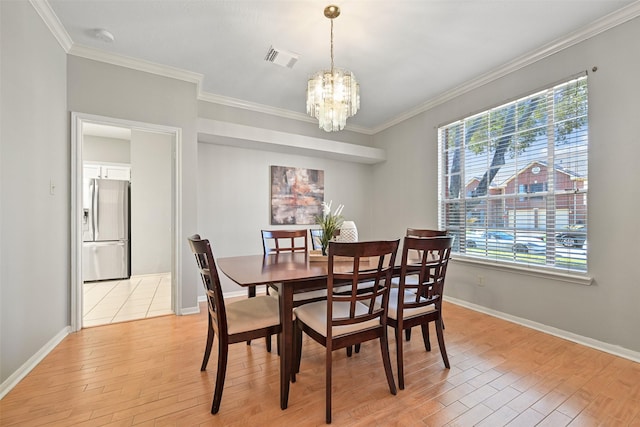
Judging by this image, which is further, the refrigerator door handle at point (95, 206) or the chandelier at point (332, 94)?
the refrigerator door handle at point (95, 206)

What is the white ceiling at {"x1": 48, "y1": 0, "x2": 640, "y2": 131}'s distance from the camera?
213 centimetres

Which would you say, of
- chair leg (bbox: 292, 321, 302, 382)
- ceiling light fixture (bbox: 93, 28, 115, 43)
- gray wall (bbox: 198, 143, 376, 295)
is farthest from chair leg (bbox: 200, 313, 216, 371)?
ceiling light fixture (bbox: 93, 28, 115, 43)

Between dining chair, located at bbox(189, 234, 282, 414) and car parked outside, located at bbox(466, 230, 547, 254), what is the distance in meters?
2.62

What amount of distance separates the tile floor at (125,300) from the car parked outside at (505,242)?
3760 mm

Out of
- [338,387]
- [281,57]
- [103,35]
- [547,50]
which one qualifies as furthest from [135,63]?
[547,50]

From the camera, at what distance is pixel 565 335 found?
8.23 ft

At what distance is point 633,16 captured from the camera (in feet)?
7.00

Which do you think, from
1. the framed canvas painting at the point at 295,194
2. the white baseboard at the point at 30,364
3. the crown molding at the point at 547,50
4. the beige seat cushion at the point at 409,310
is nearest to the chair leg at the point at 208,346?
the white baseboard at the point at 30,364

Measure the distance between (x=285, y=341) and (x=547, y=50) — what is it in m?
3.49

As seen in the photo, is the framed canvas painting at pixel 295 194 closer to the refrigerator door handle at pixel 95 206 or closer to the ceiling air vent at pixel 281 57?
the ceiling air vent at pixel 281 57

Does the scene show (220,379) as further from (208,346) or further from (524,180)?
(524,180)

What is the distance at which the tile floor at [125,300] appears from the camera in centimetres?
307

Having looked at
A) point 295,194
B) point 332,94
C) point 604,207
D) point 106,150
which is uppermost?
point 106,150

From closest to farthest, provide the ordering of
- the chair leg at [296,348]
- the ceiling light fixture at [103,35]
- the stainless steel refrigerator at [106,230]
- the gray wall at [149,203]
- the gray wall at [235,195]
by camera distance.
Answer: the chair leg at [296,348] → the ceiling light fixture at [103,35] → the gray wall at [235,195] → the stainless steel refrigerator at [106,230] → the gray wall at [149,203]
